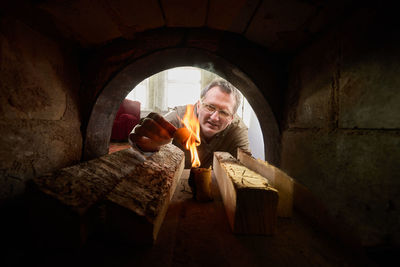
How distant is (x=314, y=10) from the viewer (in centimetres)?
98

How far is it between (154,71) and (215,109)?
4.38ft

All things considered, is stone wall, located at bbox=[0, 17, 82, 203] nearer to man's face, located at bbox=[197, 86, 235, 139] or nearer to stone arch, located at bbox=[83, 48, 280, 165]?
stone arch, located at bbox=[83, 48, 280, 165]

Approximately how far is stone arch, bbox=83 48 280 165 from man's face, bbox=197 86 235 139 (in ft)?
3.26

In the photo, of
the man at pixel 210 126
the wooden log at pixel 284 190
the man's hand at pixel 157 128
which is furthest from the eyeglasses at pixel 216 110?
the wooden log at pixel 284 190

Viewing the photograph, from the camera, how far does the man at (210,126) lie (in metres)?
1.72

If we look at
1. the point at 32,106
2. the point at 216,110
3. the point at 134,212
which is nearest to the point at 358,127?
the point at 134,212

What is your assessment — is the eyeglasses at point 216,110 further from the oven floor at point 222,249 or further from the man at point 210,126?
the oven floor at point 222,249

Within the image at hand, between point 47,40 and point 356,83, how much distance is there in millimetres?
1823

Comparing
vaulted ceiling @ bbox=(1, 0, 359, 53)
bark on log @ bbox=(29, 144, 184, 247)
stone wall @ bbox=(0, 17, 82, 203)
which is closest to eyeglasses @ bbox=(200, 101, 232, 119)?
vaulted ceiling @ bbox=(1, 0, 359, 53)

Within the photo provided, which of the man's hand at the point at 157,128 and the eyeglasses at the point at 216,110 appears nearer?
the man's hand at the point at 157,128

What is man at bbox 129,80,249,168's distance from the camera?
172 centimetres

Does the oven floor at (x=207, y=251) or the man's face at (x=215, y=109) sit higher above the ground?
the man's face at (x=215, y=109)

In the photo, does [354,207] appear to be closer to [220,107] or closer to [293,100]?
[293,100]

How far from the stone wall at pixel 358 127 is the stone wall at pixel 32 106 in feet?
5.69
